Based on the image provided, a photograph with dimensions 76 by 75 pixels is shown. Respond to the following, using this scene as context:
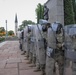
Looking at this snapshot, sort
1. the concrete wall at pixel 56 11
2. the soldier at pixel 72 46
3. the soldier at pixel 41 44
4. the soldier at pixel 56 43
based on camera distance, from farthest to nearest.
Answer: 1. the concrete wall at pixel 56 11
2. the soldier at pixel 41 44
3. the soldier at pixel 56 43
4. the soldier at pixel 72 46

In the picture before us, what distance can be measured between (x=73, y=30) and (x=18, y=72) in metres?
3.75

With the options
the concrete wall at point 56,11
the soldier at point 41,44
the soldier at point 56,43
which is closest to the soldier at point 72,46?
the soldier at point 56,43

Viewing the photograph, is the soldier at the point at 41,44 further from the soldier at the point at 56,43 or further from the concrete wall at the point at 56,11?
the concrete wall at the point at 56,11

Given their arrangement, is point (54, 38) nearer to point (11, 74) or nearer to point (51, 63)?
point (51, 63)

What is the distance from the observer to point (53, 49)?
5504 millimetres

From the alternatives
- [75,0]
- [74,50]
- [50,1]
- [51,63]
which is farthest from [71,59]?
[75,0]

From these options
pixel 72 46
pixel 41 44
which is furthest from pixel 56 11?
pixel 72 46

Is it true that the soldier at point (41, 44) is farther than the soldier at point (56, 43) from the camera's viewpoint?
Yes

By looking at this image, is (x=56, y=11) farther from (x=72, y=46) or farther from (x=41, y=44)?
(x=72, y=46)

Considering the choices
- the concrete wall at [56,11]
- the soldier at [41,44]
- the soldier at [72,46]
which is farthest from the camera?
the concrete wall at [56,11]

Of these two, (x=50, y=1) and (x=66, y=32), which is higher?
(x=50, y=1)

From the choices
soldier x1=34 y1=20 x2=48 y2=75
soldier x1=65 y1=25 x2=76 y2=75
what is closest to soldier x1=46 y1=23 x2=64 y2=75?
soldier x1=65 y1=25 x2=76 y2=75

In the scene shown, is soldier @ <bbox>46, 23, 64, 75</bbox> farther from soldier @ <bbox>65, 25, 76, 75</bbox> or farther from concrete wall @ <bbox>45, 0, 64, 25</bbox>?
concrete wall @ <bbox>45, 0, 64, 25</bbox>

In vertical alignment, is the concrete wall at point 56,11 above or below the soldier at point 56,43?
above
